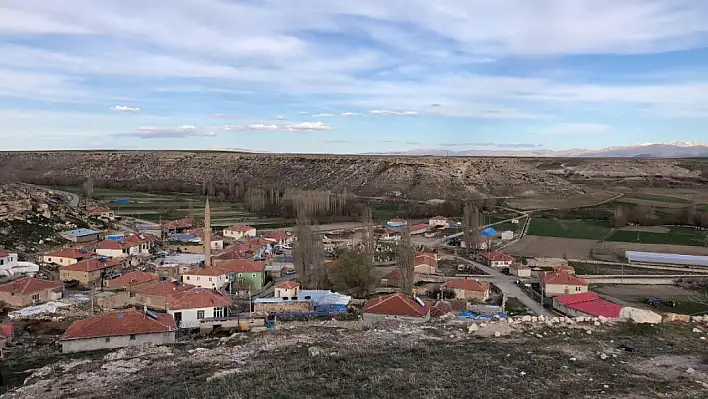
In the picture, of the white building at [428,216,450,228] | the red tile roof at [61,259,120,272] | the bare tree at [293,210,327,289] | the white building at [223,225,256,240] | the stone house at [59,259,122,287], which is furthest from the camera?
the white building at [428,216,450,228]

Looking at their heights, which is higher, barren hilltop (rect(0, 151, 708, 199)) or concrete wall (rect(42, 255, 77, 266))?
barren hilltop (rect(0, 151, 708, 199))

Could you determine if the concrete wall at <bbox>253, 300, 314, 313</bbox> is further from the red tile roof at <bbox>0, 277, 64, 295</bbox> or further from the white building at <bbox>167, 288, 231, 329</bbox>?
the red tile roof at <bbox>0, 277, 64, 295</bbox>

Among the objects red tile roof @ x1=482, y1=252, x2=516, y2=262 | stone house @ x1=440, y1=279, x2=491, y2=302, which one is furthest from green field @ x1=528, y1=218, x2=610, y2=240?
stone house @ x1=440, y1=279, x2=491, y2=302

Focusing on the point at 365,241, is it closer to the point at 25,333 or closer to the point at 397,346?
the point at 25,333

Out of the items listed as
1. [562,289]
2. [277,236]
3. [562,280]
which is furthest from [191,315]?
[277,236]

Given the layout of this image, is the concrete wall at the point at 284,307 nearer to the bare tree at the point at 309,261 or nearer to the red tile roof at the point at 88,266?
the bare tree at the point at 309,261

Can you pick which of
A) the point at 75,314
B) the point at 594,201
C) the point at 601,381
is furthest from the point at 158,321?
the point at 594,201

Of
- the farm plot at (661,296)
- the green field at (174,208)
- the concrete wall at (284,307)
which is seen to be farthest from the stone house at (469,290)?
the green field at (174,208)
